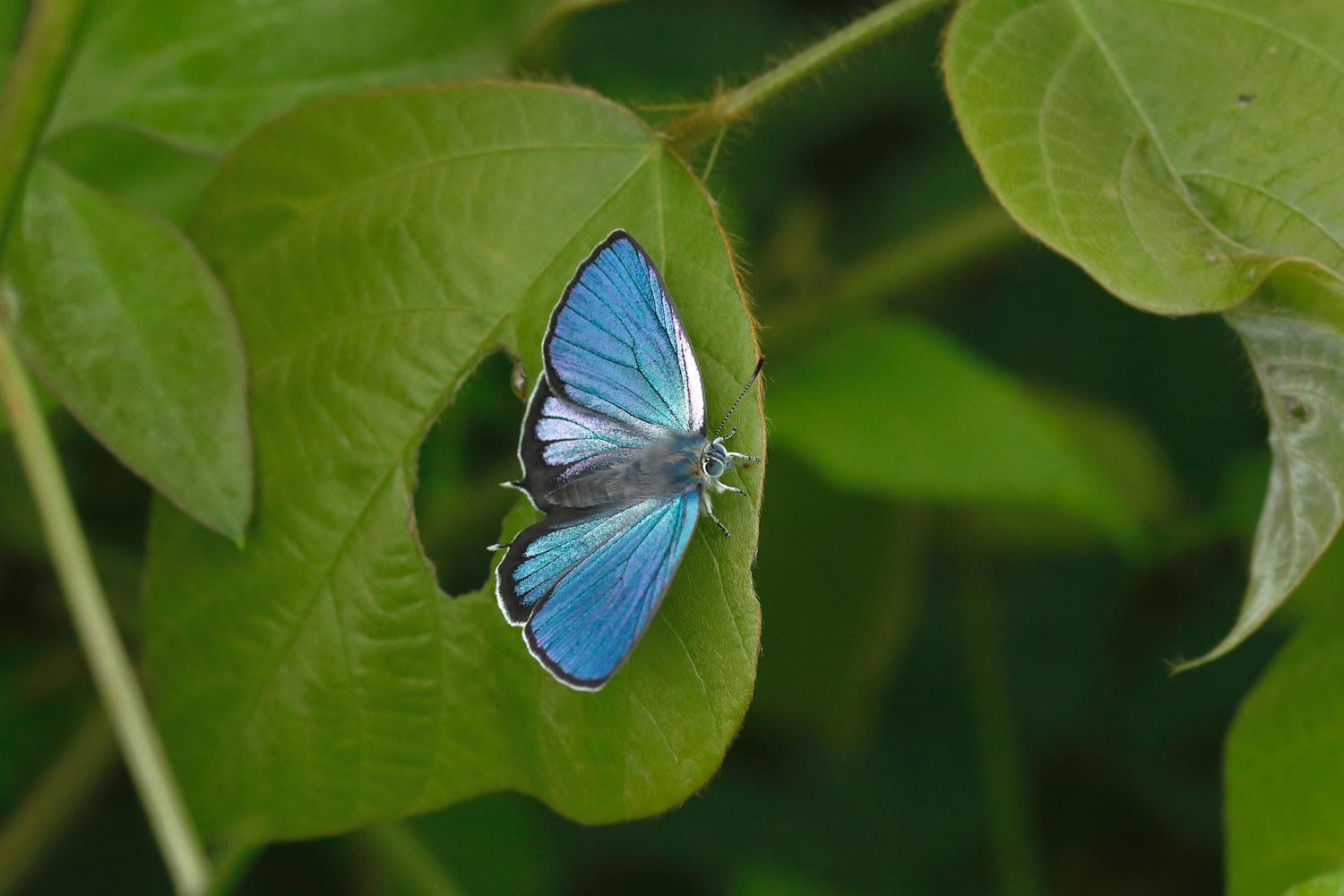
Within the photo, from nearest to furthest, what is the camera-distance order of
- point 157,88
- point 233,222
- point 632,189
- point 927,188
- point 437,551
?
point 632,189 < point 233,222 < point 157,88 < point 437,551 < point 927,188

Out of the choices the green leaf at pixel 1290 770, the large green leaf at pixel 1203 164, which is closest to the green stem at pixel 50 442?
the large green leaf at pixel 1203 164

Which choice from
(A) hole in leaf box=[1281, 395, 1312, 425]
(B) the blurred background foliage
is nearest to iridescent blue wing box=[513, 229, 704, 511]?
(B) the blurred background foliage

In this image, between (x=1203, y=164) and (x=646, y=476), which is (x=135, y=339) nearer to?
(x=646, y=476)

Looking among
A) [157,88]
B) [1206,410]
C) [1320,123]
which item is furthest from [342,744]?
[1206,410]

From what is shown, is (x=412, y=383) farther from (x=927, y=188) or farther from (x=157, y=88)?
(x=927, y=188)

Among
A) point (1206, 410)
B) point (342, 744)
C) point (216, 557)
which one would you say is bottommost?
point (1206, 410)

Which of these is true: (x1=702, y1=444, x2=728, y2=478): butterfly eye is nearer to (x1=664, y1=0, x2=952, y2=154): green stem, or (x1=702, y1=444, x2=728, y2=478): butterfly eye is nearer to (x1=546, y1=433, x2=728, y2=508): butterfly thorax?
(x1=546, y1=433, x2=728, y2=508): butterfly thorax

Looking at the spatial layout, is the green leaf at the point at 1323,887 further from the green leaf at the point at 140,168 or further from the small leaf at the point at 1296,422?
the green leaf at the point at 140,168

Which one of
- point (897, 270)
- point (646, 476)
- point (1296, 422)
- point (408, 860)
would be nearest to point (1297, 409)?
point (1296, 422)
